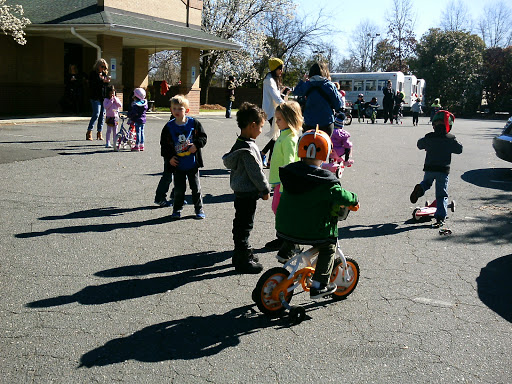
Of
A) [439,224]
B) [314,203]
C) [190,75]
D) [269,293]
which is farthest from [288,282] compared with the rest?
[190,75]

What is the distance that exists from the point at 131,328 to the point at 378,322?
1.81 m

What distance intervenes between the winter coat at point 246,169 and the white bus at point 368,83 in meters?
34.0

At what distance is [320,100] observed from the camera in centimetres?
789

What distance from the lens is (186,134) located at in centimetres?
686

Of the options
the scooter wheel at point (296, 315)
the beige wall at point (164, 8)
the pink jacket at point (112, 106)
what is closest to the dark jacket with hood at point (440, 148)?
the scooter wheel at point (296, 315)

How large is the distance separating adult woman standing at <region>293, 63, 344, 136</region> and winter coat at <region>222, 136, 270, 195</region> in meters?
2.89

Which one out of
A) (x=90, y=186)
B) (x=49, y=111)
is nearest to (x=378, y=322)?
(x=90, y=186)

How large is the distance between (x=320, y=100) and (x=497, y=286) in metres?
3.76

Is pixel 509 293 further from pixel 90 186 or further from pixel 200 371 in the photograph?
pixel 90 186

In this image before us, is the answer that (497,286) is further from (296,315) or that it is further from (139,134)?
(139,134)

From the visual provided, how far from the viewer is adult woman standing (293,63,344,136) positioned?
309 inches

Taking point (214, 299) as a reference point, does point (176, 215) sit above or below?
above

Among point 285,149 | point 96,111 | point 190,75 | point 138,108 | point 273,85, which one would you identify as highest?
point 190,75

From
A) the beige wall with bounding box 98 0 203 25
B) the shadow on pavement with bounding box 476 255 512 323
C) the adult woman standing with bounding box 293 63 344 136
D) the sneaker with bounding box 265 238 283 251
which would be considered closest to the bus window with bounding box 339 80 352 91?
the beige wall with bounding box 98 0 203 25
